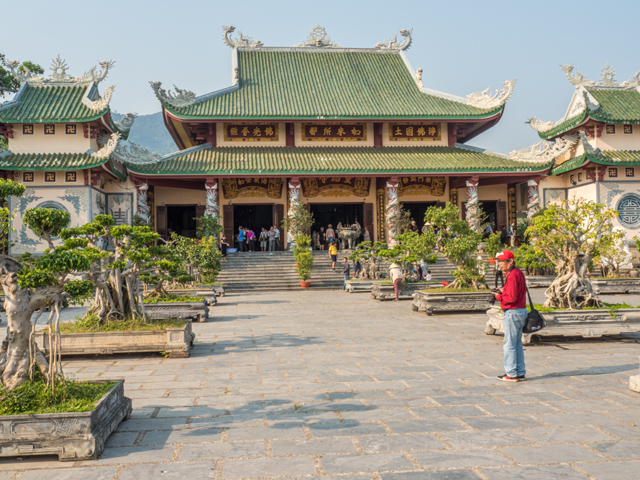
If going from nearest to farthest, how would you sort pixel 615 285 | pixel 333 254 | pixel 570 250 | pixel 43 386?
pixel 43 386, pixel 570 250, pixel 615 285, pixel 333 254

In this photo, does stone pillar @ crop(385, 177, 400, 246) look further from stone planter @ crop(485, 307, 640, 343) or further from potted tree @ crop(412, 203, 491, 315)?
stone planter @ crop(485, 307, 640, 343)

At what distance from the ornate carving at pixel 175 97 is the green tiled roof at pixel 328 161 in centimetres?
205

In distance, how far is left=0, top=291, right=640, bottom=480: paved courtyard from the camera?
12.2 feet

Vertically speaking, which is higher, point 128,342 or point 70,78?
point 70,78

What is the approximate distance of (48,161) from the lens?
69.2 feet

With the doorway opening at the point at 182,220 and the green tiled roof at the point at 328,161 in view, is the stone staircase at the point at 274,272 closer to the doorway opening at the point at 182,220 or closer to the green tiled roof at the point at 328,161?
the green tiled roof at the point at 328,161

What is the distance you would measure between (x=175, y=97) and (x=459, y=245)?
16.5 meters

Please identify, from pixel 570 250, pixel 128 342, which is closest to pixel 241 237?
pixel 128 342

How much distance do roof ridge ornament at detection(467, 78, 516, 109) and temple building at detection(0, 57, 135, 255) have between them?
16100 millimetres

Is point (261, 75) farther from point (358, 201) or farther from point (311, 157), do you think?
point (358, 201)

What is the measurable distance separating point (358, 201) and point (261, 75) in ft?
27.2

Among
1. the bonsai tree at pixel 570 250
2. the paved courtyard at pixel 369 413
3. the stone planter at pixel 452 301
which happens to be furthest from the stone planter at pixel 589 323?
the stone planter at pixel 452 301

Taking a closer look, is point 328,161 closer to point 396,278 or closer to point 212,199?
point 212,199

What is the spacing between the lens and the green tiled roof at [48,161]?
20.7 meters
